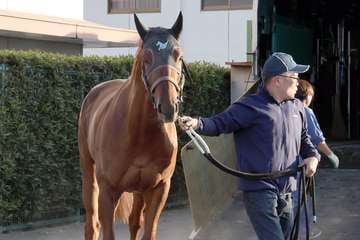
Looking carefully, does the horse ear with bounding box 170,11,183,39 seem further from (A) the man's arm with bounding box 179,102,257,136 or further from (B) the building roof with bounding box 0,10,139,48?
(B) the building roof with bounding box 0,10,139,48

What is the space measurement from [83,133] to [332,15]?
297 inches

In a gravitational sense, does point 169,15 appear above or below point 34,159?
above

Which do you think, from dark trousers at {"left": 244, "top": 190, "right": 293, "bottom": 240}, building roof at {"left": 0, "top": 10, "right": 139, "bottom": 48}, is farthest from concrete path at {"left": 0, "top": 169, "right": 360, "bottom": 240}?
building roof at {"left": 0, "top": 10, "right": 139, "bottom": 48}

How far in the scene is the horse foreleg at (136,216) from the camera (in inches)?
285

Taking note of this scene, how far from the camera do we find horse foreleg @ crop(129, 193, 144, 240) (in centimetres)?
723

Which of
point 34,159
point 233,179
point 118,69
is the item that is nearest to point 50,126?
point 34,159

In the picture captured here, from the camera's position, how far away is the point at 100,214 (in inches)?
250

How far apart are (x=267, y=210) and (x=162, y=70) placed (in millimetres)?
1306

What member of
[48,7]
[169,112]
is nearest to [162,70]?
[169,112]

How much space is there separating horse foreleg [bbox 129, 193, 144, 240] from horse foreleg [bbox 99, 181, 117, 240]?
2.55 ft

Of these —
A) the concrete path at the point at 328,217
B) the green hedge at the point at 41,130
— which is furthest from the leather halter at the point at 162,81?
the green hedge at the point at 41,130

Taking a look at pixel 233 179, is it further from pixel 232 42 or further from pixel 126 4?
pixel 126 4

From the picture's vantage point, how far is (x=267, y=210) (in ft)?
16.4

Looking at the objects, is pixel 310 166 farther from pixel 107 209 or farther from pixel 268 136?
pixel 107 209
